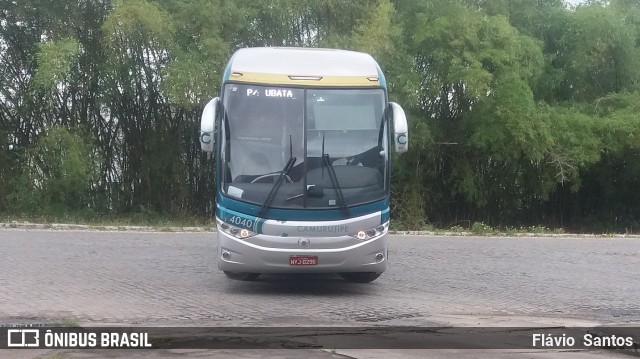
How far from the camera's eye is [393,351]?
26.5 ft

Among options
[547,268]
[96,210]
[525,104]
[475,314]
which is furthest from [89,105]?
[475,314]

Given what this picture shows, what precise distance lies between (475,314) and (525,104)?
1401 cm

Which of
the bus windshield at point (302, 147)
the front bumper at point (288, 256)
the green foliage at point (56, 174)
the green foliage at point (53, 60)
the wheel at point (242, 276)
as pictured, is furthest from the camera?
the green foliage at point (56, 174)

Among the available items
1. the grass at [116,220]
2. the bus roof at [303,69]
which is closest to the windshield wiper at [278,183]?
the bus roof at [303,69]

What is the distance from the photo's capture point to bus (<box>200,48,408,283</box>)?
35.3ft

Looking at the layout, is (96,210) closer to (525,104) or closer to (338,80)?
(525,104)

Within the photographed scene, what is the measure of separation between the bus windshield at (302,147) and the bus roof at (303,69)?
0.14 metres

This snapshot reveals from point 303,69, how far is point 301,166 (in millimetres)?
1438

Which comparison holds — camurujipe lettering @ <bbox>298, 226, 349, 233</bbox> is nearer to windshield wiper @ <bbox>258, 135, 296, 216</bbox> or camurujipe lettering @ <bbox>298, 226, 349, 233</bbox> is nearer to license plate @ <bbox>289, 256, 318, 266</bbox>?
license plate @ <bbox>289, 256, 318, 266</bbox>

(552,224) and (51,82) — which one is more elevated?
(51,82)

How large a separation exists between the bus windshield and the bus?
13 mm

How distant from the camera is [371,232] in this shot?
36.1 feet

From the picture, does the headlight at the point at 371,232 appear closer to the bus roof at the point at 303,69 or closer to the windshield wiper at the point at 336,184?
the windshield wiper at the point at 336,184

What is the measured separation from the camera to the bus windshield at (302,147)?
428 inches
